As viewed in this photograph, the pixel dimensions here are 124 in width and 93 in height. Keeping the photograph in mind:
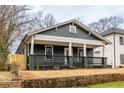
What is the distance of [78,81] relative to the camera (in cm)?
1484

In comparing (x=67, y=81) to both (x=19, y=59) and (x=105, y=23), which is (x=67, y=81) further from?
(x=105, y=23)

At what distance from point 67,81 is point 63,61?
9.08 metres

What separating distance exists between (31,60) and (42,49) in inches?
132

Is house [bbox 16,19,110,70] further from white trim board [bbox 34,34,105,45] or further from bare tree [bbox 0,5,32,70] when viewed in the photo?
bare tree [bbox 0,5,32,70]

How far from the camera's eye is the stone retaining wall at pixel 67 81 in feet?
43.9

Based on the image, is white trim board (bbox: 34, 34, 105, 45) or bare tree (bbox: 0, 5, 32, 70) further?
bare tree (bbox: 0, 5, 32, 70)

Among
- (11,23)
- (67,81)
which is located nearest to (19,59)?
(11,23)

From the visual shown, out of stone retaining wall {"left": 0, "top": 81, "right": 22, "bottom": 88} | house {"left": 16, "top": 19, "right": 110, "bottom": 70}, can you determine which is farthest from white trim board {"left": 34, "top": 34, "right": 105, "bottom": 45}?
stone retaining wall {"left": 0, "top": 81, "right": 22, "bottom": 88}

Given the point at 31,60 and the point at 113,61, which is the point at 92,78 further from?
the point at 113,61

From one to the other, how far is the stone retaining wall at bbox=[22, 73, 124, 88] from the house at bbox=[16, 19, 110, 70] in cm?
711

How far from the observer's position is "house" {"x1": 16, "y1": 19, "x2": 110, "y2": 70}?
2297 cm

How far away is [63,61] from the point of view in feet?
77.0

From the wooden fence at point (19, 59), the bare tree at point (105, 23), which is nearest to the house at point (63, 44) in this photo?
the wooden fence at point (19, 59)
